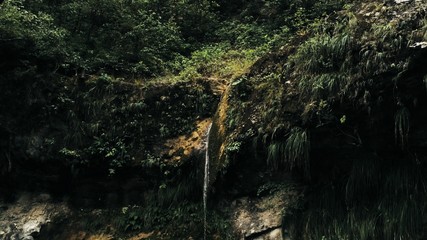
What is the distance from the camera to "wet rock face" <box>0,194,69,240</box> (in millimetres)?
9258

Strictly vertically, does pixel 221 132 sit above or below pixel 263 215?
above

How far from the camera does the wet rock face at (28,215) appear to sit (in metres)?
9.26

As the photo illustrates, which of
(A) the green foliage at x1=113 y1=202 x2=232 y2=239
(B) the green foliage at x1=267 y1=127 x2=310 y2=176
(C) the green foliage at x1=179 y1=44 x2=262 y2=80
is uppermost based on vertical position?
(C) the green foliage at x1=179 y1=44 x2=262 y2=80

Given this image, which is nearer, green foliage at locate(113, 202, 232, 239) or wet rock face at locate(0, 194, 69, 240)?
green foliage at locate(113, 202, 232, 239)

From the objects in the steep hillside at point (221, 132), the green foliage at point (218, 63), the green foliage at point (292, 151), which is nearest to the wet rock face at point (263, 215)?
the steep hillside at point (221, 132)

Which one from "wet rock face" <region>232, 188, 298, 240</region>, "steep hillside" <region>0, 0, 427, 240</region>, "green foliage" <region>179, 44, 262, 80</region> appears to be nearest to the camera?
"steep hillside" <region>0, 0, 427, 240</region>

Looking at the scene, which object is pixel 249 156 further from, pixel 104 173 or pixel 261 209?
pixel 104 173

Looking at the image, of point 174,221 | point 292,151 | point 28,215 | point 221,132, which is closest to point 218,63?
point 221,132

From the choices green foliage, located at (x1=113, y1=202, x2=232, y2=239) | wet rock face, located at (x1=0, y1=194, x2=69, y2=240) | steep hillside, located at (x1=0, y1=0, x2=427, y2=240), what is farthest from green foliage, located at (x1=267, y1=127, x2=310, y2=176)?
wet rock face, located at (x1=0, y1=194, x2=69, y2=240)

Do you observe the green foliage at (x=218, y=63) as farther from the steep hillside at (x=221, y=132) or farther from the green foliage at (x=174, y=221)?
the green foliage at (x=174, y=221)

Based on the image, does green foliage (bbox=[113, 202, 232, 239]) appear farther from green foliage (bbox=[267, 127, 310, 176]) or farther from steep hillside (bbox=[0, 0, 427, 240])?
green foliage (bbox=[267, 127, 310, 176])

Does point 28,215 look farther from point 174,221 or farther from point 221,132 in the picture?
point 221,132

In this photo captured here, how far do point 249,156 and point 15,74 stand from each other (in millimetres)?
5982

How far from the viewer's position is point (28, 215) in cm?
948
